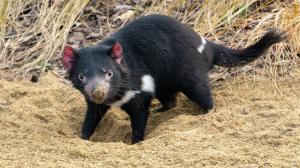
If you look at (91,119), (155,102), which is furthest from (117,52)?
(155,102)

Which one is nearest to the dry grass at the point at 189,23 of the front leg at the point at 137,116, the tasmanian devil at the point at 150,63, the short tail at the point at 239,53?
the short tail at the point at 239,53

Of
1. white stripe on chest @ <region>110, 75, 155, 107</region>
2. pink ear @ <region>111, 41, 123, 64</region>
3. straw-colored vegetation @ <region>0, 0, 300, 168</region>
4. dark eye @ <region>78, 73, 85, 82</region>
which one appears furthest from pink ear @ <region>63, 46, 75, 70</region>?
Answer: straw-colored vegetation @ <region>0, 0, 300, 168</region>

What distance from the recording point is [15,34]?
6.41 m

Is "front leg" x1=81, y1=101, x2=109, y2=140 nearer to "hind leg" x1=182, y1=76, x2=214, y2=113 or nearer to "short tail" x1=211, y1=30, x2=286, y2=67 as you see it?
"hind leg" x1=182, y1=76, x2=214, y2=113

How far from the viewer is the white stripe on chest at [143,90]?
427 centimetres

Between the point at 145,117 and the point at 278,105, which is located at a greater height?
the point at 278,105

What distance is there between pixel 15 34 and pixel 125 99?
2557 millimetres

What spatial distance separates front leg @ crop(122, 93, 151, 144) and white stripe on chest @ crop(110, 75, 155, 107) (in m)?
0.04

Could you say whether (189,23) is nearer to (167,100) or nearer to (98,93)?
(167,100)

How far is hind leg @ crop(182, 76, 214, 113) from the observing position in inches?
179

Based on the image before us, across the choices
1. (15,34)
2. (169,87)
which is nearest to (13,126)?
(169,87)

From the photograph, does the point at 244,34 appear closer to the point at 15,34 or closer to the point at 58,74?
the point at 58,74

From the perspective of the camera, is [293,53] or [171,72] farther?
[293,53]

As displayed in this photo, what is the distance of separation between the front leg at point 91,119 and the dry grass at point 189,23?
131cm
